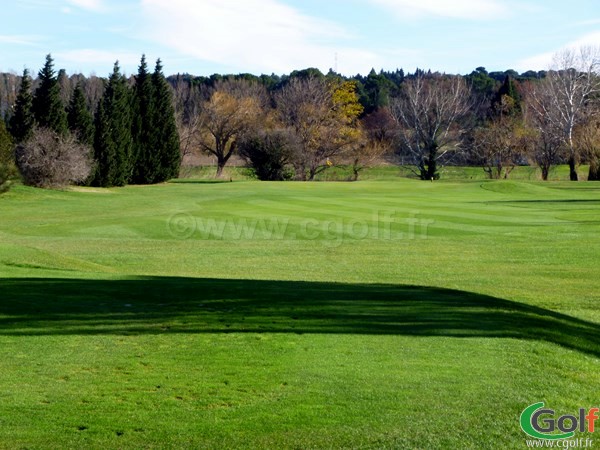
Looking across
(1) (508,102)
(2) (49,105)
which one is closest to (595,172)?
(1) (508,102)

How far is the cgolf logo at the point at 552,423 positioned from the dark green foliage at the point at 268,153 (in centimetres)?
6372

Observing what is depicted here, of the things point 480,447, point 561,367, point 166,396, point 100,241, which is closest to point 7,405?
point 166,396

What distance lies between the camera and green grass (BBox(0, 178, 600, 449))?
20.2 ft

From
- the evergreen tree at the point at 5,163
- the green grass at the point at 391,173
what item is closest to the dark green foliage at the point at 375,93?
the green grass at the point at 391,173

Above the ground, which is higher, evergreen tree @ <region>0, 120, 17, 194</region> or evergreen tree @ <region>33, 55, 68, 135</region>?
evergreen tree @ <region>33, 55, 68, 135</region>

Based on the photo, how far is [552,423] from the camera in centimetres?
634

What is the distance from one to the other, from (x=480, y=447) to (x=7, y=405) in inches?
151

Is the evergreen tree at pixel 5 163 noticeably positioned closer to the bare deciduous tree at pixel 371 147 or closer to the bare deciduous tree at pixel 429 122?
the bare deciduous tree at pixel 371 147

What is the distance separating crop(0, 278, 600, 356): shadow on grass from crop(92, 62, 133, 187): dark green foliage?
4649 centimetres

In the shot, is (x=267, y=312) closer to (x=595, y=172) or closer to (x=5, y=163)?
(x=5, y=163)

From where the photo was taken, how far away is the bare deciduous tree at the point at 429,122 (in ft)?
261

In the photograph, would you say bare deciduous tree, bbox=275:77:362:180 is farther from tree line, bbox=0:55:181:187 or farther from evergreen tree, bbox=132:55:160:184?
evergreen tree, bbox=132:55:160:184

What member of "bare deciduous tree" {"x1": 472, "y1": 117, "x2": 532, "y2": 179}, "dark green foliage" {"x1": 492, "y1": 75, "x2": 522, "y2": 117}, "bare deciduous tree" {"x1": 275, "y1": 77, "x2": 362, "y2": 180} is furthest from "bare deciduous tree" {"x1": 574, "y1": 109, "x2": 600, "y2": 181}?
"bare deciduous tree" {"x1": 275, "y1": 77, "x2": 362, "y2": 180}

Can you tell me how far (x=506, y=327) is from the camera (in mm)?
10117
